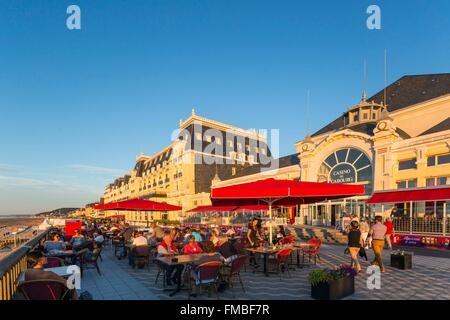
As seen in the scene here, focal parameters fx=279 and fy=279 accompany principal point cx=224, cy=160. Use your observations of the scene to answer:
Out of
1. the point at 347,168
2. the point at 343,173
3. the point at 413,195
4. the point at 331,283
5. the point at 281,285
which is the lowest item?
the point at 281,285

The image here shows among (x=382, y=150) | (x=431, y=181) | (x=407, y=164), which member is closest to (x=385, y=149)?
(x=382, y=150)

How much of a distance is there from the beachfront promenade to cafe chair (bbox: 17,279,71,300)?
2.19 meters

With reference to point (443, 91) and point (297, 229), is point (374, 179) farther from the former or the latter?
point (443, 91)

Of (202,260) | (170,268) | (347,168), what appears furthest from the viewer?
(347,168)

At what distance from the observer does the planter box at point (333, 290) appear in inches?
236

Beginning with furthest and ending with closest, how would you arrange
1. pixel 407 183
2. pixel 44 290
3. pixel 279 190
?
1. pixel 407 183
2. pixel 279 190
3. pixel 44 290

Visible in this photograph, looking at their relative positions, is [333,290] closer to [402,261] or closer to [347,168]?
[402,261]

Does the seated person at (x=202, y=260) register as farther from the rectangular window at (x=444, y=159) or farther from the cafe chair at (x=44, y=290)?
the rectangular window at (x=444, y=159)

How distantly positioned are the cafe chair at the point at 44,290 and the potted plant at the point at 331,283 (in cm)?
488

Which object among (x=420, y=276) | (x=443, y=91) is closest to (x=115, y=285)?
(x=420, y=276)

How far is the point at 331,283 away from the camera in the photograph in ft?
19.7

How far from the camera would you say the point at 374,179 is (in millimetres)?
20578

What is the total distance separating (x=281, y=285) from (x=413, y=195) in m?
10.8

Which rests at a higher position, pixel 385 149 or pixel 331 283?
pixel 385 149
